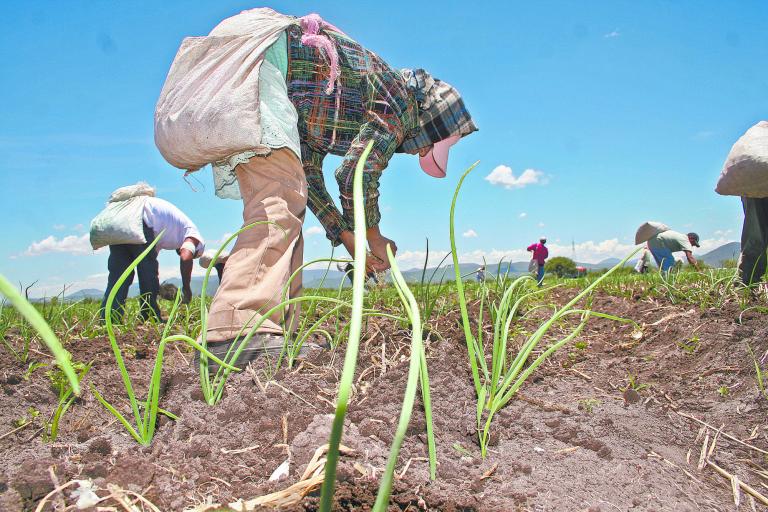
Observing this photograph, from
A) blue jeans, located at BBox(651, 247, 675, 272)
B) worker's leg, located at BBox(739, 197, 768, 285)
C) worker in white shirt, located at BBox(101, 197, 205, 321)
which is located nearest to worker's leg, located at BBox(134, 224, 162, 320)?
worker in white shirt, located at BBox(101, 197, 205, 321)

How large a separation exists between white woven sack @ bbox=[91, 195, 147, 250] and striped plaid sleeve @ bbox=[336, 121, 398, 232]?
6.58 ft

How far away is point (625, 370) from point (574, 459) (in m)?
0.96

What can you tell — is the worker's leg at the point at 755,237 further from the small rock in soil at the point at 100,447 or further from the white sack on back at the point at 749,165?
the small rock in soil at the point at 100,447

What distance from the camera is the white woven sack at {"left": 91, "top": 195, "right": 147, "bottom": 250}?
3.83 metres

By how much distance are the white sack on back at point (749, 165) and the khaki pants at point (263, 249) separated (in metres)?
2.26

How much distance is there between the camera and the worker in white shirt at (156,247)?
396cm

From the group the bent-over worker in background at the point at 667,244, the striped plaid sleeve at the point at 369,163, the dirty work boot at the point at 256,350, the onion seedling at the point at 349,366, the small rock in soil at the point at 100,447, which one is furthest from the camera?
the bent-over worker in background at the point at 667,244

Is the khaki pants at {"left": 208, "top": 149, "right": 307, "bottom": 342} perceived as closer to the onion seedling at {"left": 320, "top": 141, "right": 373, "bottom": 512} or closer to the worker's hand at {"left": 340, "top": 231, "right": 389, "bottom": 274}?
the worker's hand at {"left": 340, "top": 231, "right": 389, "bottom": 274}

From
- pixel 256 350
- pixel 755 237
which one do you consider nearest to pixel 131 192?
pixel 256 350

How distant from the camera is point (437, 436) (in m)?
1.16

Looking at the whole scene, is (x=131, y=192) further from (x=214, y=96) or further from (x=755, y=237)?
(x=755, y=237)

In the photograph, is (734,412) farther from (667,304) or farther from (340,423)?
(340,423)

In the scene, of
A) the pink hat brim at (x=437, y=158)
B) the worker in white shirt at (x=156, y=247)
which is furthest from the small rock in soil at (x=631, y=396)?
the worker in white shirt at (x=156, y=247)

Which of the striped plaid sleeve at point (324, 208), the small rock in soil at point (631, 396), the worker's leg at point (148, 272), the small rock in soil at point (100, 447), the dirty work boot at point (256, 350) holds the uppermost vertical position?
the striped plaid sleeve at point (324, 208)
